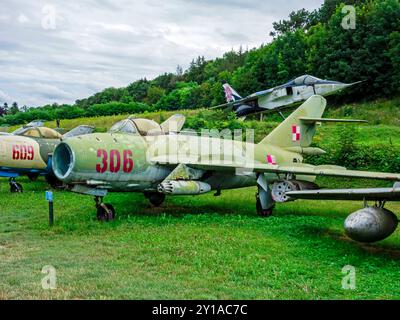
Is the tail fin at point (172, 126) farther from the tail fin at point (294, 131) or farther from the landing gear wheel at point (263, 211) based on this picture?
the landing gear wheel at point (263, 211)

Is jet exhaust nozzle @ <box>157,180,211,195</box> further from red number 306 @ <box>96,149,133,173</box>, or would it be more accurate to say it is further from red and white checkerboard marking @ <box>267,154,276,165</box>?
red and white checkerboard marking @ <box>267,154,276,165</box>

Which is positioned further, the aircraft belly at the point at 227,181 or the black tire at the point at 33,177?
the black tire at the point at 33,177

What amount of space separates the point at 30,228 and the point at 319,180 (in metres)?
10.7

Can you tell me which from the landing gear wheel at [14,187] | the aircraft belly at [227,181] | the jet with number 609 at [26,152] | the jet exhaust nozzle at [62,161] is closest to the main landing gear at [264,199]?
the aircraft belly at [227,181]

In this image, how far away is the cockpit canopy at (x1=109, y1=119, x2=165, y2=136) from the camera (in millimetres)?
11008

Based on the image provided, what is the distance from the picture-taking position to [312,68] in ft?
148

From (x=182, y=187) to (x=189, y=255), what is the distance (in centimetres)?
336

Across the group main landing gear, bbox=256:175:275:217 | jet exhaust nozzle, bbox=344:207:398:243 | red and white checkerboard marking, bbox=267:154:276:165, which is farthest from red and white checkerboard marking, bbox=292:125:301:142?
jet exhaust nozzle, bbox=344:207:398:243

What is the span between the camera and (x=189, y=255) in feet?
24.1

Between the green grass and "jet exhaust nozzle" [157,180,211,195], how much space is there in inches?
24.1

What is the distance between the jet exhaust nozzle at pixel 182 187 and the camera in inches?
408

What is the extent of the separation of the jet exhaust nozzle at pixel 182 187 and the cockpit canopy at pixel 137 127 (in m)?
1.47

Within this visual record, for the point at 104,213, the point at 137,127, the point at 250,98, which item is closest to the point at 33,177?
the point at 137,127
